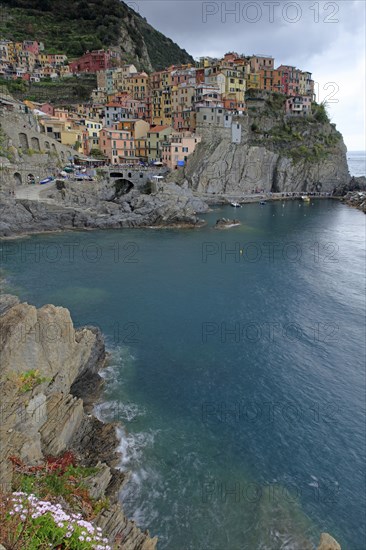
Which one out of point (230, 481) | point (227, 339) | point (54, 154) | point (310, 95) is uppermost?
point (310, 95)

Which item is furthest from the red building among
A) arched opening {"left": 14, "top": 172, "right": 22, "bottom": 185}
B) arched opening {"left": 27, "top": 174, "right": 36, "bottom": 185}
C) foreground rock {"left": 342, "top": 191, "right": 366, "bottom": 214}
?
foreground rock {"left": 342, "top": 191, "right": 366, "bottom": 214}

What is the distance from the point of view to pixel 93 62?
117812 millimetres

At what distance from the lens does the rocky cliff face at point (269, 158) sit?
86.3m

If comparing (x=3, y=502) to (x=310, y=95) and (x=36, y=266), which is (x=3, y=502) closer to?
(x=36, y=266)

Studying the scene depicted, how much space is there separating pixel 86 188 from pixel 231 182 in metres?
38.5

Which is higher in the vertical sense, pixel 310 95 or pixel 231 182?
pixel 310 95

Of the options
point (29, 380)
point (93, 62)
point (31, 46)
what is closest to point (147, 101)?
point (93, 62)

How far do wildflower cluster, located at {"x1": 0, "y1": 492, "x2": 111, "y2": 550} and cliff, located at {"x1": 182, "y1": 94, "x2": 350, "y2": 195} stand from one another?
263 feet

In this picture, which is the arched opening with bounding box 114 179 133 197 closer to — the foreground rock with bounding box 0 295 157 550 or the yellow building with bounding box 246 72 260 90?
the yellow building with bounding box 246 72 260 90

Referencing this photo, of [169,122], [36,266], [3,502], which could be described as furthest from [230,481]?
[169,122]

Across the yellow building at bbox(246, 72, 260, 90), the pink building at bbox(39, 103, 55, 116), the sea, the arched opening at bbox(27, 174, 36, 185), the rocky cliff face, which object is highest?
the yellow building at bbox(246, 72, 260, 90)

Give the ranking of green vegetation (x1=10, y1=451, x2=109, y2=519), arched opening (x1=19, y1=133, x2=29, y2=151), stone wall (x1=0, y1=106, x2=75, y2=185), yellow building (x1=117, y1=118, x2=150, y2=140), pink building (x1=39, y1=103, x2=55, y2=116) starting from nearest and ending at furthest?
1. green vegetation (x1=10, y1=451, x2=109, y2=519)
2. stone wall (x1=0, y1=106, x2=75, y2=185)
3. arched opening (x1=19, y1=133, x2=29, y2=151)
4. yellow building (x1=117, y1=118, x2=150, y2=140)
5. pink building (x1=39, y1=103, x2=55, y2=116)

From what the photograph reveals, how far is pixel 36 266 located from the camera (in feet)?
139

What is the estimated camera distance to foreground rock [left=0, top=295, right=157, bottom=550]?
12.0 meters
